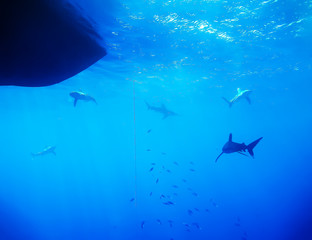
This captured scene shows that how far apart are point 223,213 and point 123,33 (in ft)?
87.8

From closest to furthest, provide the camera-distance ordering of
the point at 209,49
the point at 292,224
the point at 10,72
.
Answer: the point at 10,72 → the point at 209,49 → the point at 292,224

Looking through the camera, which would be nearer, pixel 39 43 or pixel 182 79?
pixel 39 43

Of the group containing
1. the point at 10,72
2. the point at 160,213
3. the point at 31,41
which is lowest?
the point at 160,213

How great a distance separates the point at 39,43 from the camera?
5309mm

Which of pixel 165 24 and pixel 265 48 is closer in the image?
pixel 165 24

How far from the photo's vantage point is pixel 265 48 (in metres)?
16.9

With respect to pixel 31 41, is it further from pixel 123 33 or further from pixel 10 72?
pixel 123 33

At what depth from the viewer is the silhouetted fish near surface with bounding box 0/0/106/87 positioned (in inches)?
183

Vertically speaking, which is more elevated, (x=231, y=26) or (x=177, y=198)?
(x=231, y=26)

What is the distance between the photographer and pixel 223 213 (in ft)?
93.9

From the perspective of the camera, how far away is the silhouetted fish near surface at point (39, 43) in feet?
15.3

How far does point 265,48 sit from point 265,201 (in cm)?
2558

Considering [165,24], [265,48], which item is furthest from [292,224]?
[165,24]

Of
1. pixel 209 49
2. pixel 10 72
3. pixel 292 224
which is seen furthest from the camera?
pixel 292 224
